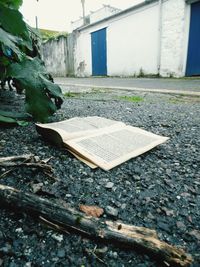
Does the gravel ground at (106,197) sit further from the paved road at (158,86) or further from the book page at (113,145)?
the paved road at (158,86)

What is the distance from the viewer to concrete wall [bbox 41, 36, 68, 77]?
38.2ft

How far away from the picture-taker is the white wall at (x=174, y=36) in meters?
6.73

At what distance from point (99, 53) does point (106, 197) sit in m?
10.2

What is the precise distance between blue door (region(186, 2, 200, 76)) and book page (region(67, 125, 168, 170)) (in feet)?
20.5

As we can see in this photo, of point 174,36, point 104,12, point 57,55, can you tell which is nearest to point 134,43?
point 174,36

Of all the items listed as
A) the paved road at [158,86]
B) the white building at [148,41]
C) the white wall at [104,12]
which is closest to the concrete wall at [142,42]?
the white building at [148,41]

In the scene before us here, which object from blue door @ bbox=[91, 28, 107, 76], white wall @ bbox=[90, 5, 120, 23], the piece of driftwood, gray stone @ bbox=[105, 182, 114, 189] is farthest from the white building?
white wall @ bbox=[90, 5, 120, 23]

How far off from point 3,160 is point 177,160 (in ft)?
2.48

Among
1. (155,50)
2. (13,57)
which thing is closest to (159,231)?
(13,57)

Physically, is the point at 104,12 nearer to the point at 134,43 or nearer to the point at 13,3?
the point at 134,43

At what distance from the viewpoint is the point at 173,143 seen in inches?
49.4

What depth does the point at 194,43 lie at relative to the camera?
6559 millimetres

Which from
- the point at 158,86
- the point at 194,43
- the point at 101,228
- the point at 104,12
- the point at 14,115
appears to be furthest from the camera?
the point at 104,12

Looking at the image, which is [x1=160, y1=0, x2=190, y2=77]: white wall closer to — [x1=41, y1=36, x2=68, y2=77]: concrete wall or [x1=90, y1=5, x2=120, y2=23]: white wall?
[x1=41, y1=36, x2=68, y2=77]: concrete wall
